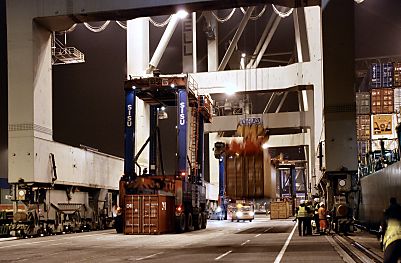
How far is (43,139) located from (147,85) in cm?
643

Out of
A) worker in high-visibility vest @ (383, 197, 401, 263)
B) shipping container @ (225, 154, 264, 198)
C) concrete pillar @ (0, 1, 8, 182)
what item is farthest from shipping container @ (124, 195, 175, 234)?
worker in high-visibility vest @ (383, 197, 401, 263)

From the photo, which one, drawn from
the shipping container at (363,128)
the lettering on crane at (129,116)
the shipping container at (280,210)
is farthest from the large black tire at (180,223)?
the shipping container at (280,210)

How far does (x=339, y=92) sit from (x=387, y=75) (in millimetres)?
17626

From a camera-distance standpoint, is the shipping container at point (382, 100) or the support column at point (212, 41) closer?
the shipping container at point (382, 100)

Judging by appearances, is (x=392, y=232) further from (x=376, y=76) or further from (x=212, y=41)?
(x=212, y=41)

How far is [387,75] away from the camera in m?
40.4

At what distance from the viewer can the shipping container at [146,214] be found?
28.5m

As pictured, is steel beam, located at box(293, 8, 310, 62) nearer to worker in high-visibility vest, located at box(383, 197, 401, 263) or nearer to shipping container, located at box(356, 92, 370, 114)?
shipping container, located at box(356, 92, 370, 114)

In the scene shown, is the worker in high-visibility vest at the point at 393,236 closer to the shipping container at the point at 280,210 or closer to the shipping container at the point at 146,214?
the shipping container at the point at 146,214

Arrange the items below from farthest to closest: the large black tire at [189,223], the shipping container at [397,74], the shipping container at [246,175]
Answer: the shipping container at [397,74] < the large black tire at [189,223] < the shipping container at [246,175]

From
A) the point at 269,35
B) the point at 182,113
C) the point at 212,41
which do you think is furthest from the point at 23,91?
the point at 269,35

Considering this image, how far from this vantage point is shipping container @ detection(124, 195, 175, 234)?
28516mm

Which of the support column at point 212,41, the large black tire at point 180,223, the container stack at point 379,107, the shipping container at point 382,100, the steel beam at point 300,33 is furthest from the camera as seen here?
the support column at point 212,41

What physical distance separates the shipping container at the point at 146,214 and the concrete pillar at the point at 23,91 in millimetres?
5059
